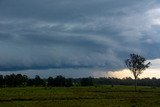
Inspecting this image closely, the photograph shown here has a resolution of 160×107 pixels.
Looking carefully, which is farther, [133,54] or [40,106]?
[133,54]

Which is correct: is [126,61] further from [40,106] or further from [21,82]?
[40,106]

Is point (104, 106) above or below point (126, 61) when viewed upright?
below

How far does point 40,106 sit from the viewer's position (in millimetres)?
51188

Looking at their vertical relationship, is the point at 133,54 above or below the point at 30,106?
above

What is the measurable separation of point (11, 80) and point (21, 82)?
575 cm

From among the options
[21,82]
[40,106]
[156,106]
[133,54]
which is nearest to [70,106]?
[40,106]

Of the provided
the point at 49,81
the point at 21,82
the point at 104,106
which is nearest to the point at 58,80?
the point at 49,81

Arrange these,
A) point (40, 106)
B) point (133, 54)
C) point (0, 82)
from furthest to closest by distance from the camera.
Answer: point (0, 82)
point (133, 54)
point (40, 106)

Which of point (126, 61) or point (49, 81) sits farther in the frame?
point (49, 81)

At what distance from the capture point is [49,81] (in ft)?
639

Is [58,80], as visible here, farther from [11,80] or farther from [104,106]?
[104,106]

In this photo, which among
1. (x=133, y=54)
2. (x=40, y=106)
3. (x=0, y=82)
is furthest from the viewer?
(x=0, y=82)

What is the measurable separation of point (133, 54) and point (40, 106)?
97985 millimetres

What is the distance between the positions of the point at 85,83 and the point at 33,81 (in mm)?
29502
